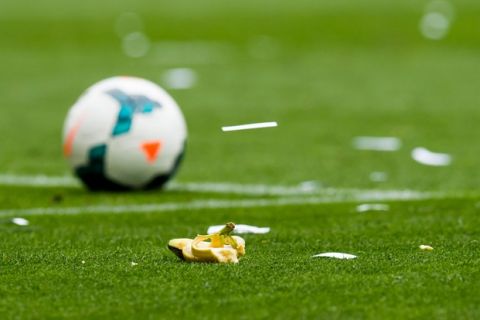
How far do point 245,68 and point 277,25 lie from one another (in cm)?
540

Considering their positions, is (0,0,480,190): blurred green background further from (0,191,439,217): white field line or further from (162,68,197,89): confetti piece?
(0,191,439,217): white field line

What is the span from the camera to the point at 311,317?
14.0 ft

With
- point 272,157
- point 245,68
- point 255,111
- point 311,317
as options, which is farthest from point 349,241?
point 245,68

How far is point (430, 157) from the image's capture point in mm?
10078

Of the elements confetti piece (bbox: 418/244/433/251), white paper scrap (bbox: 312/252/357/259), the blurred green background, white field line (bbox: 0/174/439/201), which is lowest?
the blurred green background

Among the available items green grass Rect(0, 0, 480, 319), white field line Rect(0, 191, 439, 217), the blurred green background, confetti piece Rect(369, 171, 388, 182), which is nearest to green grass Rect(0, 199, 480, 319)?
green grass Rect(0, 0, 480, 319)

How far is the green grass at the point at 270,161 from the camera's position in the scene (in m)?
4.66

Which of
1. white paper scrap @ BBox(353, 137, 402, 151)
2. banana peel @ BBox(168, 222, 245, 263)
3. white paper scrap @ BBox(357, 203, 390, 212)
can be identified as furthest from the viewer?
white paper scrap @ BBox(353, 137, 402, 151)

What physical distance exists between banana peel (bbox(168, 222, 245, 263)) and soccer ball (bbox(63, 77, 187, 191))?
284 centimetres

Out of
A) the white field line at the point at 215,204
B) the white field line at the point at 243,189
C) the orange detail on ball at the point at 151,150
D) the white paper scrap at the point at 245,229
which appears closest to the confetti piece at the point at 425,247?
the white paper scrap at the point at 245,229

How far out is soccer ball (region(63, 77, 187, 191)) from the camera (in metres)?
8.12

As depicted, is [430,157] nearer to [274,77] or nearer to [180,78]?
[274,77]

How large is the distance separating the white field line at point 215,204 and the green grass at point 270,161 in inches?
7.0

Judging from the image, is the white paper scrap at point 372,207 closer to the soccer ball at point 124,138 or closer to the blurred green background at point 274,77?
the blurred green background at point 274,77
